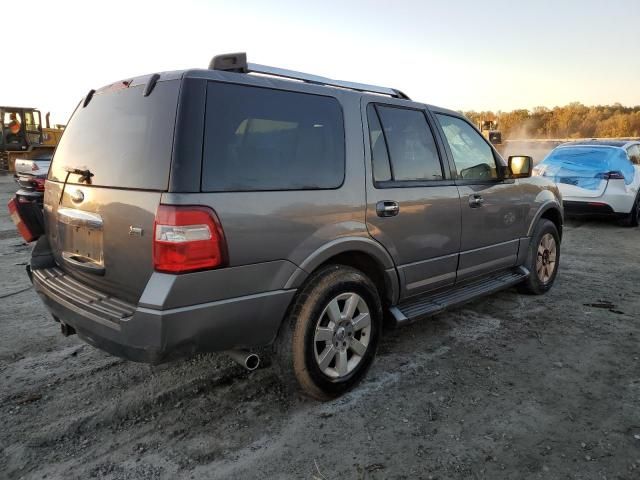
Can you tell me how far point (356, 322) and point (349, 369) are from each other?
0.99 feet

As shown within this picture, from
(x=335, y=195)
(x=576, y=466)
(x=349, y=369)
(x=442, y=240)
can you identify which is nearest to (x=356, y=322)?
(x=349, y=369)

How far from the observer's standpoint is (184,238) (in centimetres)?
225

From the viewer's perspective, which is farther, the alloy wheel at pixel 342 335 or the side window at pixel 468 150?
the side window at pixel 468 150

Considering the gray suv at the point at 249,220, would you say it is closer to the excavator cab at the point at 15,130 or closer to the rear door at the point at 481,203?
the rear door at the point at 481,203

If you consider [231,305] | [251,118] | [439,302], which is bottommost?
[439,302]

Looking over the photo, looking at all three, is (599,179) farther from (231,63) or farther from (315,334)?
(231,63)

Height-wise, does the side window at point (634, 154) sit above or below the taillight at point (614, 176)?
above

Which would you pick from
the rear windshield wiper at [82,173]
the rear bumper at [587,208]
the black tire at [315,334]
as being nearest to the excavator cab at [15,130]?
the rear bumper at [587,208]

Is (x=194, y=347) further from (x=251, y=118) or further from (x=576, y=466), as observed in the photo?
(x=576, y=466)

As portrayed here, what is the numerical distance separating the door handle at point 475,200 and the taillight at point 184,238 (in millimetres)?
2325

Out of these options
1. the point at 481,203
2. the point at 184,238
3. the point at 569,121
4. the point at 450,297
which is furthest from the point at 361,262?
the point at 569,121

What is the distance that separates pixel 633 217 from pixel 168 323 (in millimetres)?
9774

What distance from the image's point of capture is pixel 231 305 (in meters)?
2.42

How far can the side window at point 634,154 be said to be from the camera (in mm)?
9621
